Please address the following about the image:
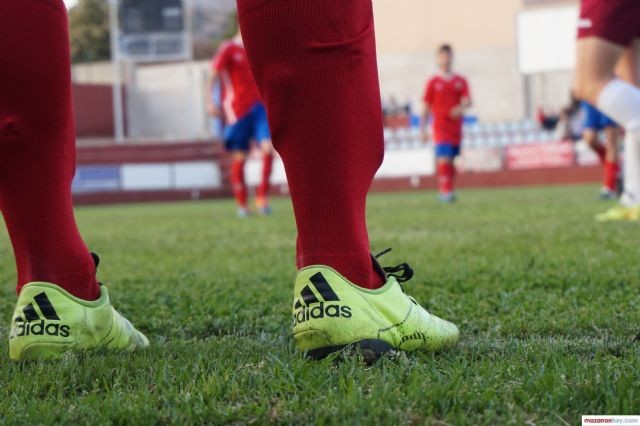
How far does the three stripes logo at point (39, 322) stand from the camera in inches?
58.2

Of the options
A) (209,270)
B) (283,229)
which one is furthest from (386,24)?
(209,270)

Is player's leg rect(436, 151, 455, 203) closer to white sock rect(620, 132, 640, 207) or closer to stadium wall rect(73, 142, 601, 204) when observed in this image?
white sock rect(620, 132, 640, 207)

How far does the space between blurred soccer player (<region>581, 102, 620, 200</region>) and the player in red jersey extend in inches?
64.9

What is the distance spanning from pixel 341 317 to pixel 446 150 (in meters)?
8.71

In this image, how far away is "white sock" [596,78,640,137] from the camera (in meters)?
3.96

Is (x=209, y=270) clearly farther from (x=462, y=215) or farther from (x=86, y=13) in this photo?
(x=86, y=13)

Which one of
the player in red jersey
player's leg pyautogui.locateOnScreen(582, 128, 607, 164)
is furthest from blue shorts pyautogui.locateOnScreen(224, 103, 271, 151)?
player's leg pyautogui.locateOnScreen(582, 128, 607, 164)

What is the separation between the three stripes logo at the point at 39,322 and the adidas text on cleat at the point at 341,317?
1.36ft

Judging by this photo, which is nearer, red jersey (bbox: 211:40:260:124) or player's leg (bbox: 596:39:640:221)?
player's leg (bbox: 596:39:640:221)

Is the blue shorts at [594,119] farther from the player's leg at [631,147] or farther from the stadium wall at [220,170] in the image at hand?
the stadium wall at [220,170]

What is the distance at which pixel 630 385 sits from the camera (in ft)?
3.65

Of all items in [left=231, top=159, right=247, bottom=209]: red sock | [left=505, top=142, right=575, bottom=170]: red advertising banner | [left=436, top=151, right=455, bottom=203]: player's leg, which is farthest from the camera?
[left=505, top=142, right=575, bottom=170]: red advertising banner

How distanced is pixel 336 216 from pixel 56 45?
1.94 ft

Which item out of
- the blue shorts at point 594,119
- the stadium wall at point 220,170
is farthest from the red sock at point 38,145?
the stadium wall at point 220,170
